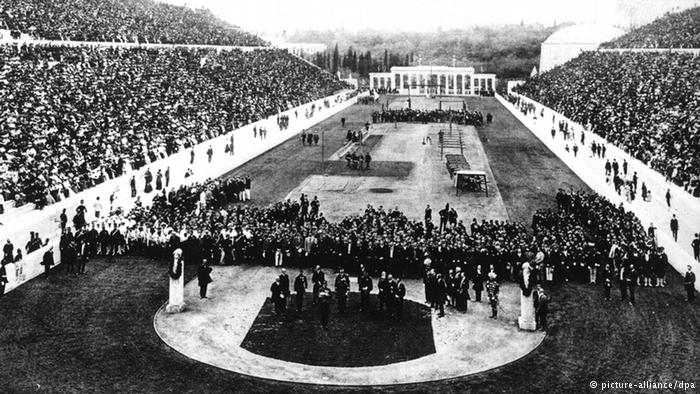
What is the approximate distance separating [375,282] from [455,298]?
2.93 m

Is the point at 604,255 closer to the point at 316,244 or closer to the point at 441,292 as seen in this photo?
the point at 441,292

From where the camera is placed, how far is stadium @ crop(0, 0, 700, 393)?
14.3m

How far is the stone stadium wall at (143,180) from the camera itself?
2203 cm

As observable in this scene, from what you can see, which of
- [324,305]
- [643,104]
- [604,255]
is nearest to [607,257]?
[604,255]

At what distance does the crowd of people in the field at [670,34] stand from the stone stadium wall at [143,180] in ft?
118

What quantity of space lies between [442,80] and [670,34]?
158 ft

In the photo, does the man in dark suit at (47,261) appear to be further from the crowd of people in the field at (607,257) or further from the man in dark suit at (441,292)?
the crowd of people in the field at (607,257)

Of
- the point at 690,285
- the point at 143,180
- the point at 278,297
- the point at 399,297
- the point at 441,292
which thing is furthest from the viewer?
the point at 143,180

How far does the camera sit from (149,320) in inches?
655

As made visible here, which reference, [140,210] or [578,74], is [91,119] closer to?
[140,210]

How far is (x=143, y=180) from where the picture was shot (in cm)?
3194

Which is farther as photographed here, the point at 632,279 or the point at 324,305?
the point at 632,279

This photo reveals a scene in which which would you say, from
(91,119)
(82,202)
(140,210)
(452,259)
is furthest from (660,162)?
(91,119)

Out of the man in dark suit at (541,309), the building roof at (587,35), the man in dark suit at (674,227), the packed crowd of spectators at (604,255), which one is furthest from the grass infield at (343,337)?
the building roof at (587,35)
